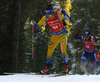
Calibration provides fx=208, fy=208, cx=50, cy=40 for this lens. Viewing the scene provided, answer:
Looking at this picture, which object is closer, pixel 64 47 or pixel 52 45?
pixel 64 47

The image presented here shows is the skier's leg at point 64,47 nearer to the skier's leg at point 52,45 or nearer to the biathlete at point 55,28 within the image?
the biathlete at point 55,28

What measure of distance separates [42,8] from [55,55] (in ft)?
43.5

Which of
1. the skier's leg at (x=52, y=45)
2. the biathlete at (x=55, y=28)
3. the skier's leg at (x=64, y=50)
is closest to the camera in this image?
the skier's leg at (x=64, y=50)

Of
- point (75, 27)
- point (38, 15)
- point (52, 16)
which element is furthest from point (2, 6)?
point (75, 27)

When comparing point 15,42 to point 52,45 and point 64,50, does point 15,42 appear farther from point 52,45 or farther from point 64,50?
point 64,50

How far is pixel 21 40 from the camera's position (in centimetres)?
1232

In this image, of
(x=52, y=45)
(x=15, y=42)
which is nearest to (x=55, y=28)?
(x=52, y=45)

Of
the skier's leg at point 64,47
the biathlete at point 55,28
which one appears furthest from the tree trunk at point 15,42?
the skier's leg at point 64,47

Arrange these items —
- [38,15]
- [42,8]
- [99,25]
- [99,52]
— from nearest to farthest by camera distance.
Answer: [99,52], [42,8], [38,15], [99,25]

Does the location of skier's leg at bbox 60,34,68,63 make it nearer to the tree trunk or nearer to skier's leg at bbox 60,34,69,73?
skier's leg at bbox 60,34,69,73

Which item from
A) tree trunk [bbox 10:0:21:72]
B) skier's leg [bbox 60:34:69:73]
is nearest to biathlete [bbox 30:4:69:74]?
skier's leg [bbox 60:34:69:73]

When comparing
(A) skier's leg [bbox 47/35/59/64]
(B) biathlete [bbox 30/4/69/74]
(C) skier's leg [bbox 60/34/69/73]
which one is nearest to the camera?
(C) skier's leg [bbox 60/34/69/73]

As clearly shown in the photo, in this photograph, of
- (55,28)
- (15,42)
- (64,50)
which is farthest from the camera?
(15,42)

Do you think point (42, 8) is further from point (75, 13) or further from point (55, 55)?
point (55, 55)
